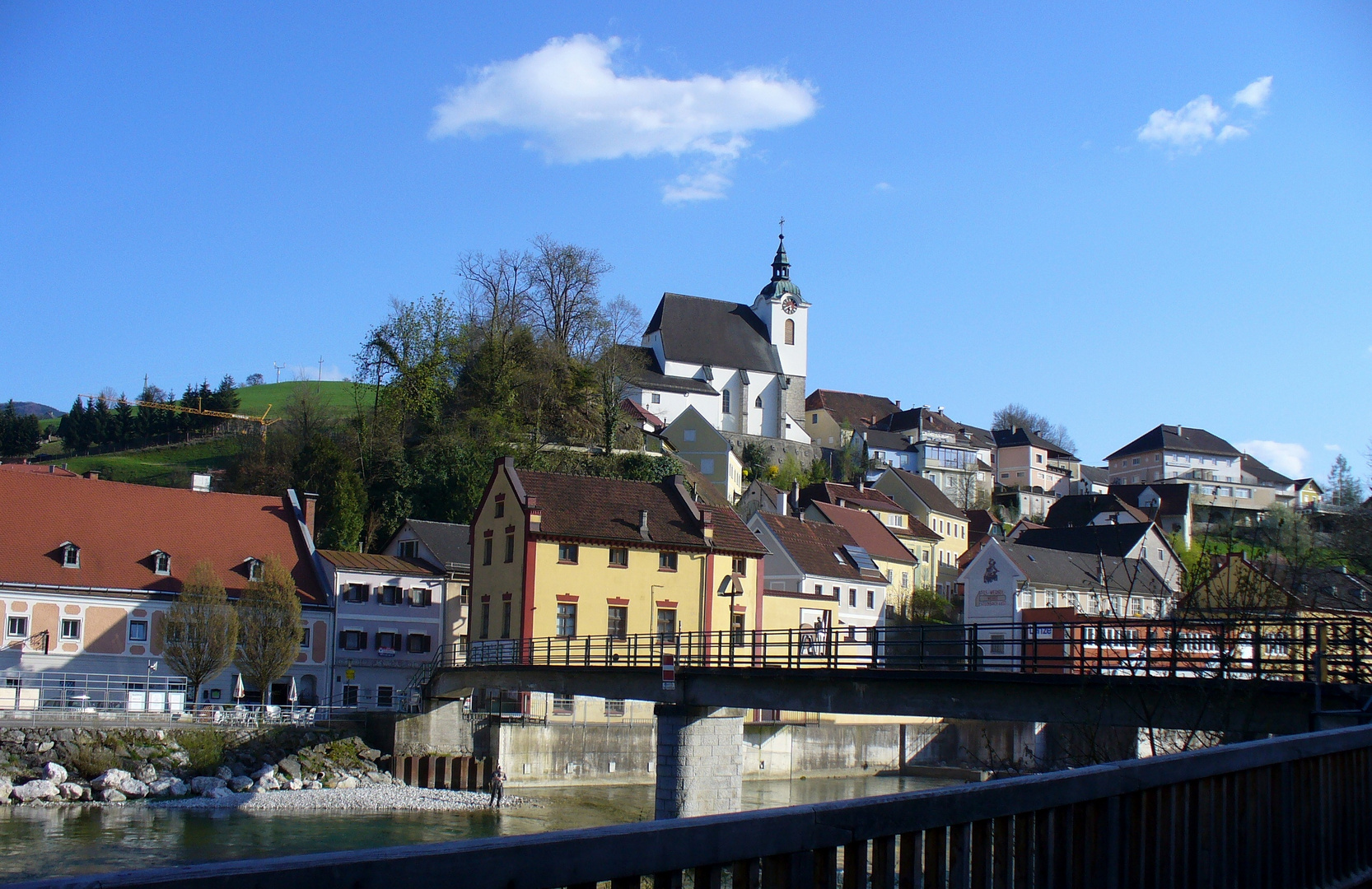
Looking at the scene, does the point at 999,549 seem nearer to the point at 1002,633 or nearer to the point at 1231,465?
Answer: the point at 1002,633

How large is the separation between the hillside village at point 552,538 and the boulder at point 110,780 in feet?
16.1

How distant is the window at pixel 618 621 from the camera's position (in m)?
46.9

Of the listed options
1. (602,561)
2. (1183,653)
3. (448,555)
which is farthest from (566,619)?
(1183,653)

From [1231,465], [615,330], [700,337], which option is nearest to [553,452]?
[615,330]

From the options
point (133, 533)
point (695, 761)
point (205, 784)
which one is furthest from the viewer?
point (133, 533)

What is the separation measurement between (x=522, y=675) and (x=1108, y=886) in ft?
118

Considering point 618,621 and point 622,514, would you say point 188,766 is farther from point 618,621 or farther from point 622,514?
point 622,514

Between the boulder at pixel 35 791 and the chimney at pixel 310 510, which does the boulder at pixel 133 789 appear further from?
the chimney at pixel 310 510

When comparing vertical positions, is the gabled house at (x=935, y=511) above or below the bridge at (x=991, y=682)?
above

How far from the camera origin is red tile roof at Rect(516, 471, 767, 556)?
4725 centimetres

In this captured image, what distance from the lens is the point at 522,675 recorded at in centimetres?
4038

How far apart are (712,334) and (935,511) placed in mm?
33002

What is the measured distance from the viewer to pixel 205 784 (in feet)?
127

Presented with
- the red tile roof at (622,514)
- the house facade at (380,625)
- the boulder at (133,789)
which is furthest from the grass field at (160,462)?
the boulder at (133,789)
